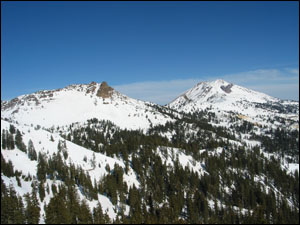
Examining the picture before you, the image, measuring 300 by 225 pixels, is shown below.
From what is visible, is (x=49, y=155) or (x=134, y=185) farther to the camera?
(x=49, y=155)

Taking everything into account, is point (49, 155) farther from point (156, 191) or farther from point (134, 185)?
point (156, 191)

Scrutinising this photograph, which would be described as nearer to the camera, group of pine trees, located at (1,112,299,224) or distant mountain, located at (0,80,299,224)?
group of pine trees, located at (1,112,299,224)

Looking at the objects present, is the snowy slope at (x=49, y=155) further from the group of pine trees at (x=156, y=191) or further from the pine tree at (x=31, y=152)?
the group of pine trees at (x=156, y=191)

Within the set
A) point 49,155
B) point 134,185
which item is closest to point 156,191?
point 134,185

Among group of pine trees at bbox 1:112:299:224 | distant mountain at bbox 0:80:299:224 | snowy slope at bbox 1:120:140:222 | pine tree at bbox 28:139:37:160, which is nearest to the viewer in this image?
group of pine trees at bbox 1:112:299:224

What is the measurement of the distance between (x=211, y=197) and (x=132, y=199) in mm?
57812

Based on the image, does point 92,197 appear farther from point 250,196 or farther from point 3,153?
point 250,196

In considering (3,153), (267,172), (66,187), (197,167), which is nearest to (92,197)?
(66,187)

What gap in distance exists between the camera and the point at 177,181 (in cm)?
14062

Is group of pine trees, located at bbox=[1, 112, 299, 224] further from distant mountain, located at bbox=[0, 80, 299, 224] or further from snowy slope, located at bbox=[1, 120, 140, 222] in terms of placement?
snowy slope, located at bbox=[1, 120, 140, 222]

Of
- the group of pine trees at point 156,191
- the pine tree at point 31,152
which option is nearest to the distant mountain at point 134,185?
the pine tree at point 31,152

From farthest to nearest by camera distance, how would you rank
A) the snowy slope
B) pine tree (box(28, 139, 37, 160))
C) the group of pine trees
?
1. pine tree (box(28, 139, 37, 160))
2. the snowy slope
3. the group of pine trees

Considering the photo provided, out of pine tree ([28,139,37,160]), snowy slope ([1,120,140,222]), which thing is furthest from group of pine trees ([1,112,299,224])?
snowy slope ([1,120,140,222])

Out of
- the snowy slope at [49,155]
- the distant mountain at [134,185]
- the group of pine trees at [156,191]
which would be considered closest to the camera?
the group of pine trees at [156,191]
